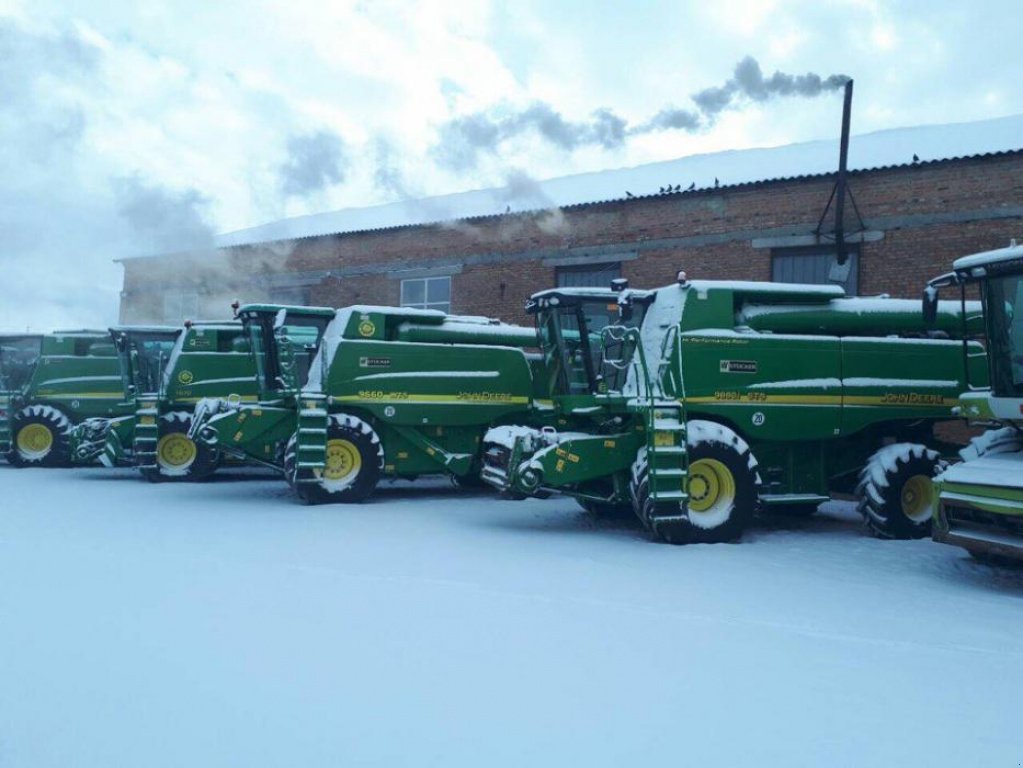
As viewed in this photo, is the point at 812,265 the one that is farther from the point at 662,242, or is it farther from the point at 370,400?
the point at 370,400

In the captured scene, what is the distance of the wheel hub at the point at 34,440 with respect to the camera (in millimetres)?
17609

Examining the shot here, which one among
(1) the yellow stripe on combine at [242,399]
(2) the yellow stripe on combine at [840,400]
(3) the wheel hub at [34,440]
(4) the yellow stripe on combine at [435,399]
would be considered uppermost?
(1) the yellow stripe on combine at [242,399]

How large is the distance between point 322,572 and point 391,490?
23.9 ft

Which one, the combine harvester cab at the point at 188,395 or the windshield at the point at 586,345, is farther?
the combine harvester cab at the point at 188,395

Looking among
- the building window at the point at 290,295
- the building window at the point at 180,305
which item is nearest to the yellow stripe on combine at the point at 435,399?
the building window at the point at 290,295

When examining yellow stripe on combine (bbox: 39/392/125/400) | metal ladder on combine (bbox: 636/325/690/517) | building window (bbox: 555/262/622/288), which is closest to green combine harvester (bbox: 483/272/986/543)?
Answer: metal ladder on combine (bbox: 636/325/690/517)

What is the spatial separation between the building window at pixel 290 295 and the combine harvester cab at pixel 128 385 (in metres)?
7.99

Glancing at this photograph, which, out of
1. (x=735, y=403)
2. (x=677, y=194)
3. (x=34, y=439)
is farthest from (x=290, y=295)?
(x=735, y=403)

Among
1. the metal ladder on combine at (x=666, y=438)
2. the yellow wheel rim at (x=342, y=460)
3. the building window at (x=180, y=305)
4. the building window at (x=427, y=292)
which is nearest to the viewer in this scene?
the metal ladder on combine at (x=666, y=438)

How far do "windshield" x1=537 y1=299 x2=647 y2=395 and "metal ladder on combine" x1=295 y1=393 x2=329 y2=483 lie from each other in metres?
3.04

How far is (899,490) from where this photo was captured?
9781mm

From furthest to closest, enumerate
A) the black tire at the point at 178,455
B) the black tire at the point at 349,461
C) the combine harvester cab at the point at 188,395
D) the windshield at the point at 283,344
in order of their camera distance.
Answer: the black tire at the point at 178,455 < the combine harvester cab at the point at 188,395 < the windshield at the point at 283,344 < the black tire at the point at 349,461

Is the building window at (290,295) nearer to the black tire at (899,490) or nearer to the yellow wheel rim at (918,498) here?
the black tire at (899,490)

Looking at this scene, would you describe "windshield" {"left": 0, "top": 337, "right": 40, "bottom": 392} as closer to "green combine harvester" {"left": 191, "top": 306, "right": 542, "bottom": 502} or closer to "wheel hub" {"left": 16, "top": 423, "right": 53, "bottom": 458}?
"wheel hub" {"left": 16, "top": 423, "right": 53, "bottom": 458}
